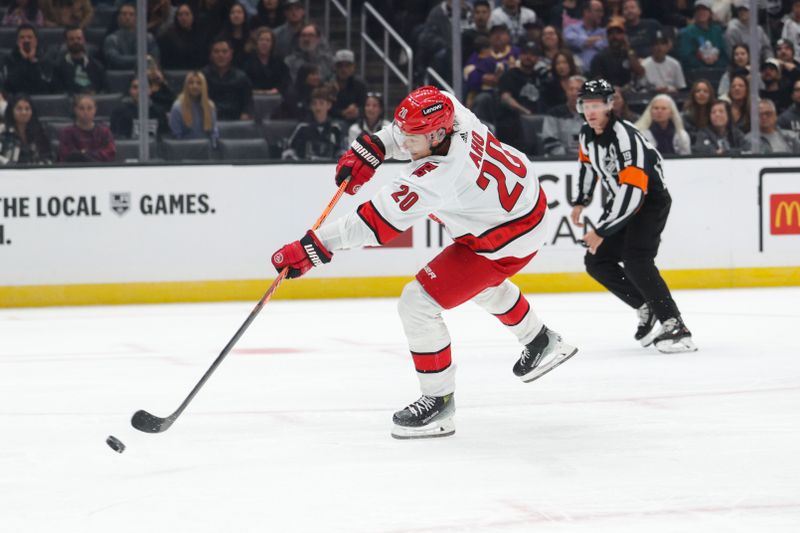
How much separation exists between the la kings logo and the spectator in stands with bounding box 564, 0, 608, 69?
4186 millimetres

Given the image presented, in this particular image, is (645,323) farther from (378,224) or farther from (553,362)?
(378,224)

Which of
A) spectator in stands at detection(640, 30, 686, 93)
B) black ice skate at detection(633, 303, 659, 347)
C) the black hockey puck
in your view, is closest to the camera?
the black hockey puck

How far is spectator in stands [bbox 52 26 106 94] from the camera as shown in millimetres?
9156

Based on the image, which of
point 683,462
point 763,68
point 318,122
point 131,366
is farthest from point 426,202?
point 763,68

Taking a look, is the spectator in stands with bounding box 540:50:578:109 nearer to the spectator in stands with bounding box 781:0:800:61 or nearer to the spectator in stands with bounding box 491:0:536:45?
the spectator in stands with bounding box 491:0:536:45

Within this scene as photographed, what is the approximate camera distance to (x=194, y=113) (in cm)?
902

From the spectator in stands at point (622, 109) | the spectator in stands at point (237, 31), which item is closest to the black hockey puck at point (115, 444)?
the spectator in stands at point (237, 31)

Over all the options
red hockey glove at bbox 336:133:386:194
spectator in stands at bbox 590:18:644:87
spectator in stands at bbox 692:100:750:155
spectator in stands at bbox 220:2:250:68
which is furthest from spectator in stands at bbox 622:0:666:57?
red hockey glove at bbox 336:133:386:194

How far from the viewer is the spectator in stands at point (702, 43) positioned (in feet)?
35.5

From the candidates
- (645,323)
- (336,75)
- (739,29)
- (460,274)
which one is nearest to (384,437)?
(460,274)

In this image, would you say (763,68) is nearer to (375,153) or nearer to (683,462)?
(375,153)

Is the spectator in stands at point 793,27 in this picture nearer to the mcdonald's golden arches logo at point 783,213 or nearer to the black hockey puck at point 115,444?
the mcdonald's golden arches logo at point 783,213

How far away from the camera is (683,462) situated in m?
3.50

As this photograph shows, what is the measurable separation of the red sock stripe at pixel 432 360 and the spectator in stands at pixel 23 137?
4.90 meters
